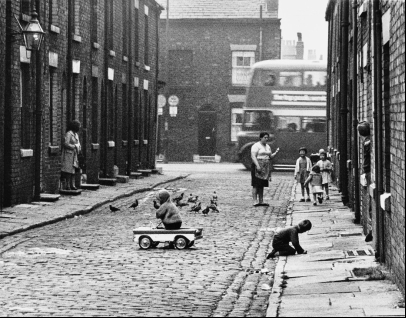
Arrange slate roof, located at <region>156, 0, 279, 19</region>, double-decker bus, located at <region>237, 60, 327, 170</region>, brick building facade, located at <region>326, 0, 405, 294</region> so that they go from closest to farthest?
brick building facade, located at <region>326, 0, 405, 294</region>
double-decker bus, located at <region>237, 60, 327, 170</region>
slate roof, located at <region>156, 0, 279, 19</region>

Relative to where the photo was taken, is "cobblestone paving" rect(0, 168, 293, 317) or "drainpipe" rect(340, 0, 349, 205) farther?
"drainpipe" rect(340, 0, 349, 205)

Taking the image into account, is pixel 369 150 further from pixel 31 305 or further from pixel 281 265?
pixel 31 305

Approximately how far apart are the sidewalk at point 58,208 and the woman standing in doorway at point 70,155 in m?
0.52

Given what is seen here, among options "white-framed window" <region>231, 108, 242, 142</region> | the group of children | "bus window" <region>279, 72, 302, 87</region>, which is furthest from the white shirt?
"white-framed window" <region>231, 108, 242, 142</region>

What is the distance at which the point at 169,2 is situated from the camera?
58.9 meters

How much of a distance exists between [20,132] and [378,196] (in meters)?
11.9

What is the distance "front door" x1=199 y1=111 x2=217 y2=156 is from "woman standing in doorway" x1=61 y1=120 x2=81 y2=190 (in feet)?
98.3

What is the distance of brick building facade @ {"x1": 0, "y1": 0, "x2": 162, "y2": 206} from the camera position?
2252 cm

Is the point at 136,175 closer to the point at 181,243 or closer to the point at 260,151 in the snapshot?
the point at 260,151

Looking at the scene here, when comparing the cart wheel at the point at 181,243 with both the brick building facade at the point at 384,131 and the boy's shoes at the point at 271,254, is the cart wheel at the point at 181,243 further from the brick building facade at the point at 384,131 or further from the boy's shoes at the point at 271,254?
the brick building facade at the point at 384,131

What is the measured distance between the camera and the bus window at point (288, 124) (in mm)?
44281

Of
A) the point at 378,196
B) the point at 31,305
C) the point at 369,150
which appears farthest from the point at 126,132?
the point at 31,305

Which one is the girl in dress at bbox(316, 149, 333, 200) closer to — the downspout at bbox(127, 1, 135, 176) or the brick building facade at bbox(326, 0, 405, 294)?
the brick building facade at bbox(326, 0, 405, 294)

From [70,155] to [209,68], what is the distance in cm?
3085
